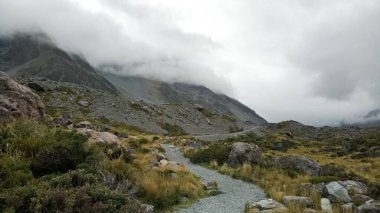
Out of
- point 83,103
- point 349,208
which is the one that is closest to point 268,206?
point 349,208

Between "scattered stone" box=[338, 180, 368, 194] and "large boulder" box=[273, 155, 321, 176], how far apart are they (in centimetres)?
646

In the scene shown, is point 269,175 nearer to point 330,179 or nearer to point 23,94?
point 330,179

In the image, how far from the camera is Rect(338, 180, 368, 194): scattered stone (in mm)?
23108

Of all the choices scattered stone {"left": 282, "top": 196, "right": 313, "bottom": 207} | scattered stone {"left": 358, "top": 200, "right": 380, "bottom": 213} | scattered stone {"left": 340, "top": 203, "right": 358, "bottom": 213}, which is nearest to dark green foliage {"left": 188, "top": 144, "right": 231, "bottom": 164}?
scattered stone {"left": 282, "top": 196, "right": 313, "bottom": 207}

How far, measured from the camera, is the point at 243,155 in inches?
1416

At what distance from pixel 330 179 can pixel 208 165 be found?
14.0 metres

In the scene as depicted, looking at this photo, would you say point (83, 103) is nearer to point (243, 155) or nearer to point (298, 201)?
point (243, 155)

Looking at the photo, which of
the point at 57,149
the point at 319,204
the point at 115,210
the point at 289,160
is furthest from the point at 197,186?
the point at 289,160

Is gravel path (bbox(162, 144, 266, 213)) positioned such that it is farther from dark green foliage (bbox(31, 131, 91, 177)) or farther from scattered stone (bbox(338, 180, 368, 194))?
dark green foliage (bbox(31, 131, 91, 177))

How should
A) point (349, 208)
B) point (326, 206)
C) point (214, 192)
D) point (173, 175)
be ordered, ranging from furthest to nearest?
point (173, 175) < point (214, 192) < point (326, 206) < point (349, 208)

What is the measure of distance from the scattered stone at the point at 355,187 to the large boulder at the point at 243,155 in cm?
1097

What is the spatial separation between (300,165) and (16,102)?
2087cm

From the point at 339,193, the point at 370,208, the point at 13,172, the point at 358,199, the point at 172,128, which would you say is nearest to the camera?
the point at 13,172

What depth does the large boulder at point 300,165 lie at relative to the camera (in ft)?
108
